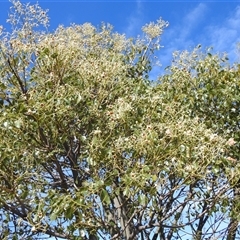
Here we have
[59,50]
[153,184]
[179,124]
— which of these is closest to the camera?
[153,184]

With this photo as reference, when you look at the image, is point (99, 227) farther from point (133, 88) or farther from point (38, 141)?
point (133, 88)

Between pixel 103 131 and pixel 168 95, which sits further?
pixel 168 95

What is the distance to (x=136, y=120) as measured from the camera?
→ 4.02m

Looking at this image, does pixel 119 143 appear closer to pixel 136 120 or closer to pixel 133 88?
pixel 136 120

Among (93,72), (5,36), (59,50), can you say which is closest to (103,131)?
(93,72)

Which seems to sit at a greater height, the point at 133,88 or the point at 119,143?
the point at 133,88

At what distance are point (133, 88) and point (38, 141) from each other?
1.41 meters

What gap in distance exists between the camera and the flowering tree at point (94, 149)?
3418 mm

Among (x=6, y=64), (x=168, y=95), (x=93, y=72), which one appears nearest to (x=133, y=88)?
(x=168, y=95)

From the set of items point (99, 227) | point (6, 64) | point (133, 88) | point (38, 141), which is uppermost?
point (133, 88)

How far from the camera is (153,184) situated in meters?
3.45

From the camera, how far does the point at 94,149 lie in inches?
135

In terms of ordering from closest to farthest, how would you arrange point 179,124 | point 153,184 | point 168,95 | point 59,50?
1. point 153,184
2. point 179,124
3. point 59,50
4. point 168,95

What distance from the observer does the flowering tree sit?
3.42 m
